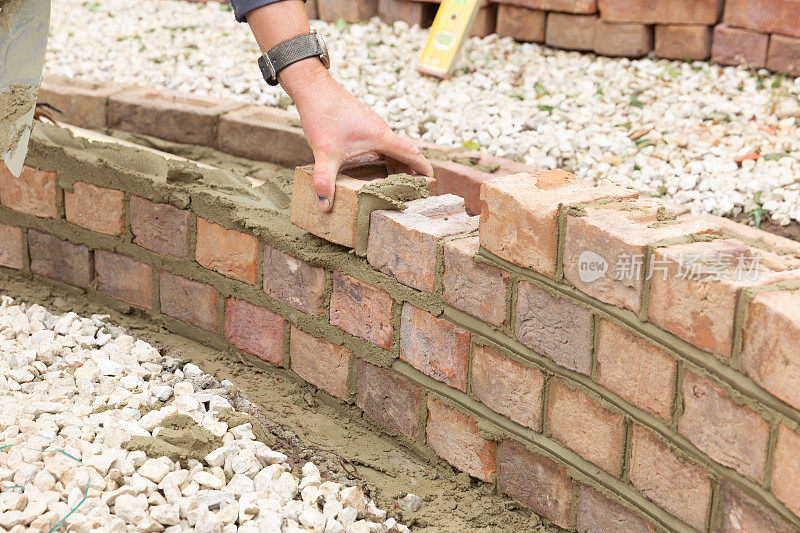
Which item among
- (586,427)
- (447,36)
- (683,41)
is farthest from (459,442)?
(683,41)

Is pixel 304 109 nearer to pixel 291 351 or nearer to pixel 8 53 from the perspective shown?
pixel 291 351

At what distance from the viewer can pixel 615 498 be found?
2.08m

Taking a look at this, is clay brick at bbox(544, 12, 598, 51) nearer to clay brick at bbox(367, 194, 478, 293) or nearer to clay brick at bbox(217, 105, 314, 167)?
clay brick at bbox(217, 105, 314, 167)

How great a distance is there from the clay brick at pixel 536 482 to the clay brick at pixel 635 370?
29 cm

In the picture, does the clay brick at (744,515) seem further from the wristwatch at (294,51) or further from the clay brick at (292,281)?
the wristwatch at (294,51)

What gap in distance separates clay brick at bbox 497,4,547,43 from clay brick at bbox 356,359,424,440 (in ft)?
10.7

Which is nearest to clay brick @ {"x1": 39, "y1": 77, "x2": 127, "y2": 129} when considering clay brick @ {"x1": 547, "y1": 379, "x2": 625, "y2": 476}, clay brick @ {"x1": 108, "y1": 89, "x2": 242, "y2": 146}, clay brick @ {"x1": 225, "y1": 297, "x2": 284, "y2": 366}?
clay brick @ {"x1": 108, "y1": 89, "x2": 242, "y2": 146}

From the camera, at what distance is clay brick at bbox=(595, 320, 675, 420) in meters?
1.91

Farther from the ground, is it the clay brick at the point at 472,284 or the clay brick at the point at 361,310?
the clay brick at the point at 472,284

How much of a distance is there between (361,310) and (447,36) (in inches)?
106

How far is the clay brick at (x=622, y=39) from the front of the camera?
200 inches

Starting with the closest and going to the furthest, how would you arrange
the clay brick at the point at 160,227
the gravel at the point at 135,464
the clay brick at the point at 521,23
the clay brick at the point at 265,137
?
the gravel at the point at 135,464
the clay brick at the point at 160,227
the clay brick at the point at 265,137
the clay brick at the point at 521,23

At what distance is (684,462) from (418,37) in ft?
13.0

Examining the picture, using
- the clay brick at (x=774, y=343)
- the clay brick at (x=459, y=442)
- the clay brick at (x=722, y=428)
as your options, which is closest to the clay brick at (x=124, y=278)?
the clay brick at (x=459, y=442)
